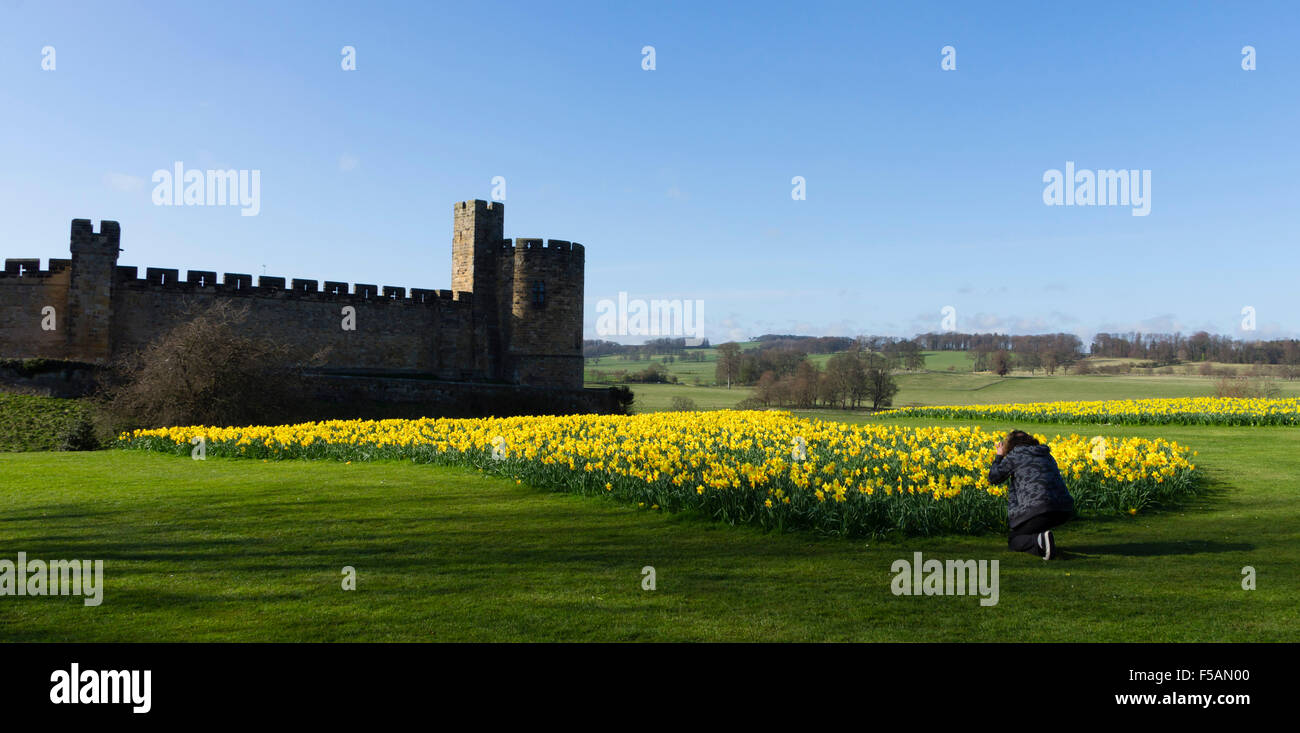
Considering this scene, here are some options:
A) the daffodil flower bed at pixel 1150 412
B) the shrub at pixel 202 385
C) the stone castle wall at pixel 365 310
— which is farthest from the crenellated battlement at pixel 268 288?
the daffodil flower bed at pixel 1150 412

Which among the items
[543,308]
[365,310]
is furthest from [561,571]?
[365,310]

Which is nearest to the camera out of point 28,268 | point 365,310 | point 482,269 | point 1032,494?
point 1032,494

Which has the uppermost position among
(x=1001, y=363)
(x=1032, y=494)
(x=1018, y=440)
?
(x=1001, y=363)

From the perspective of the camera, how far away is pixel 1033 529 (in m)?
7.84

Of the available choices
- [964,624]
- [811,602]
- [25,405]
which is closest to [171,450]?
[25,405]

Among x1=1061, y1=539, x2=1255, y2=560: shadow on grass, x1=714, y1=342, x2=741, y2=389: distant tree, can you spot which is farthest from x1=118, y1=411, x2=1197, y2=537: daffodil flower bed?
x1=714, y1=342, x2=741, y2=389: distant tree

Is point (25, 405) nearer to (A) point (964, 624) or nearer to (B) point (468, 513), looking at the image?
(B) point (468, 513)

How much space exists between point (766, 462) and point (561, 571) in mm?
5075

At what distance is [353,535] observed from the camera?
855cm

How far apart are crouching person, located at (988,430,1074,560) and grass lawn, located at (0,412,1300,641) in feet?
0.68

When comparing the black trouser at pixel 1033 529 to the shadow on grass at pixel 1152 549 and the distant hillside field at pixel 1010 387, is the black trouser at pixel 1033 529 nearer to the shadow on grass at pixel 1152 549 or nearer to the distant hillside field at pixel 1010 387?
the shadow on grass at pixel 1152 549

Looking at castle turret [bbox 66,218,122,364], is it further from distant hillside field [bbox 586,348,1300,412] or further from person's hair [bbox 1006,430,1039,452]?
person's hair [bbox 1006,430,1039,452]

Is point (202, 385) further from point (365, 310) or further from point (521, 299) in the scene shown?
point (521, 299)

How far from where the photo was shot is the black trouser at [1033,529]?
7648 millimetres
